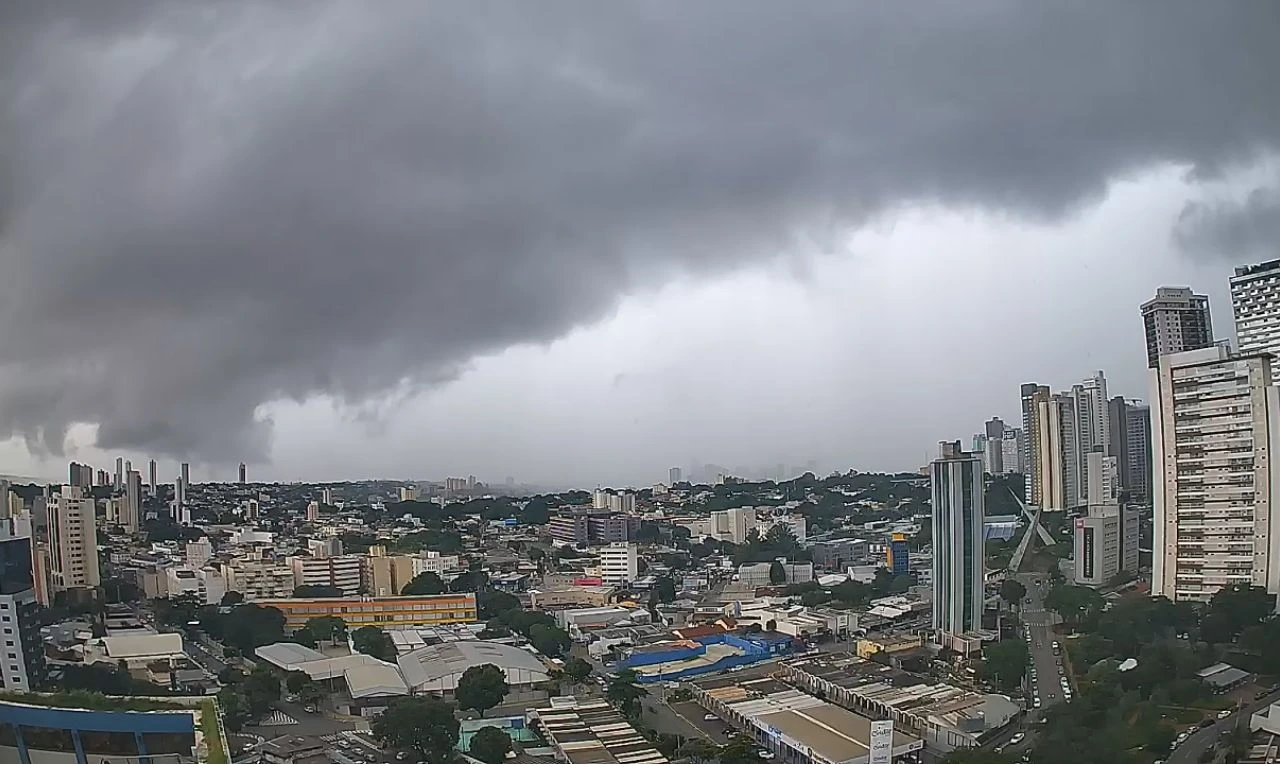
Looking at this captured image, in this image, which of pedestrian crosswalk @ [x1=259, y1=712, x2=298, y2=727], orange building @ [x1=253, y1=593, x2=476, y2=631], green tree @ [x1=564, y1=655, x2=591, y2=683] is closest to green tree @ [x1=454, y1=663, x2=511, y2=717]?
green tree @ [x1=564, y1=655, x2=591, y2=683]

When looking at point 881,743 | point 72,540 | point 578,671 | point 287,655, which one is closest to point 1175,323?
point 881,743

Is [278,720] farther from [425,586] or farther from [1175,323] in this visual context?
[1175,323]

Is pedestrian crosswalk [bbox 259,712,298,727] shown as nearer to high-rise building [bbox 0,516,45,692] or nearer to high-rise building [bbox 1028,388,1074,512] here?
high-rise building [bbox 0,516,45,692]

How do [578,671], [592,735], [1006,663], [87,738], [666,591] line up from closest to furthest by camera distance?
[87,738] → [592,735] → [1006,663] → [578,671] → [666,591]

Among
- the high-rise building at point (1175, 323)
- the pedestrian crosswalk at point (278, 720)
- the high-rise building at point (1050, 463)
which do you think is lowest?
the pedestrian crosswalk at point (278, 720)

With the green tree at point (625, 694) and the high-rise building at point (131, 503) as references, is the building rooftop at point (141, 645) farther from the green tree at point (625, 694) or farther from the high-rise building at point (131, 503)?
the green tree at point (625, 694)

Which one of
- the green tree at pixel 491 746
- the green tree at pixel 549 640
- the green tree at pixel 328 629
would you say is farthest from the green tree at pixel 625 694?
the green tree at pixel 328 629
